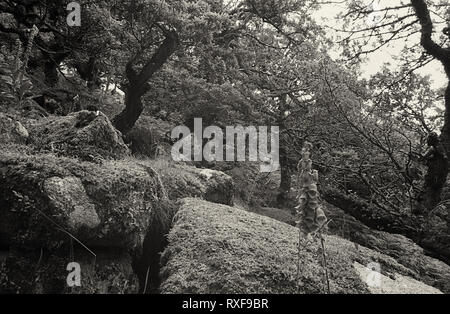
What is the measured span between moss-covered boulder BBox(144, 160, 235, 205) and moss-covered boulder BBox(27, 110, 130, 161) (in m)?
0.88

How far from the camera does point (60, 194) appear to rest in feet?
10.1

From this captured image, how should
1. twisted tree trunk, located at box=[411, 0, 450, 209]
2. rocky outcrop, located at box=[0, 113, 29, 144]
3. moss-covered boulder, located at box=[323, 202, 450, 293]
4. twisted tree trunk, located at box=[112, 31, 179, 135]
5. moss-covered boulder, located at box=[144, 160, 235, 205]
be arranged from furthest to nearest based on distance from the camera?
twisted tree trunk, located at box=[112, 31, 179, 135] < twisted tree trunk, located at box=[411, 0, 450, 209] < moss-covered boulder, located at box=[323, 202, 450, 293] < moss-covered boulder, located at box=[144, 160, 235, 205] < rocky outcrop, located at box=[0, 113, 29, 144]

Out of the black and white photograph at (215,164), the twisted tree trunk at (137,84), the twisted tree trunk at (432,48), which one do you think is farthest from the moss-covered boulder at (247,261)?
the twisted tree trunk at (137,84)

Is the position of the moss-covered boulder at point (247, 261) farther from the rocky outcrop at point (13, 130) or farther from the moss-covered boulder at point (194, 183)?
the rocky outcrop at point (13, 130)

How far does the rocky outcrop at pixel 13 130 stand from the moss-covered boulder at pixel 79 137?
12 centimetres

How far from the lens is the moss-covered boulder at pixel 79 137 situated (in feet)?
13.3

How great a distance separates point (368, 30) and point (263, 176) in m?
7.04

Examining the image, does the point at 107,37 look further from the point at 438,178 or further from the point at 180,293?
the point at 438,178

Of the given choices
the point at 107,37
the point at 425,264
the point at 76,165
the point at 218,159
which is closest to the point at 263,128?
the point at 218,159

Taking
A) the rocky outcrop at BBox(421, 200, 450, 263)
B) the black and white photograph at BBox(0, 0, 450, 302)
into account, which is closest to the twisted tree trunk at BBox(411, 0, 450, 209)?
the black and white photograph at BBox(0, 0, 450, 302)

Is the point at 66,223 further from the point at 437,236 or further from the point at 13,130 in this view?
the point at 437,236

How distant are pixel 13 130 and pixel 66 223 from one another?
180 centimetres

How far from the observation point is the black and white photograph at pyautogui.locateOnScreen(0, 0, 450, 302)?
2998 millimetres

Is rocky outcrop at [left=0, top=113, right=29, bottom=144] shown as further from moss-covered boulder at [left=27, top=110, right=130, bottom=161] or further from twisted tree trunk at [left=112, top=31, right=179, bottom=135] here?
twisted tree trunk at [left=112, top=31, right=179, bottom=135]
